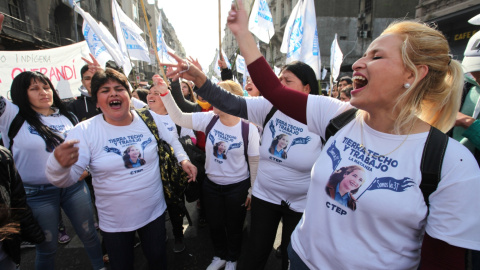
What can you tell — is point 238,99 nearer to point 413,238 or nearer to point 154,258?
point 413,238

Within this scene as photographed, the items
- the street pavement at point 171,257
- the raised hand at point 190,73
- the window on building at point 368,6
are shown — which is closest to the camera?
the raised hand at point 190,73

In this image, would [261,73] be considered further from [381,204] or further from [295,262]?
[295,262]

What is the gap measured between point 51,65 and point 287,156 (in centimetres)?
453

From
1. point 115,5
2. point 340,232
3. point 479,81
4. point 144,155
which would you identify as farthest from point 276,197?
point 115,5

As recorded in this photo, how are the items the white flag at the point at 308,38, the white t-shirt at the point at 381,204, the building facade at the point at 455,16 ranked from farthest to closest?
the building facade at the point at 455,16
the white flag at the point at 308,38
the white t-shirt at the point at 381,204

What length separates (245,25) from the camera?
1319 mm

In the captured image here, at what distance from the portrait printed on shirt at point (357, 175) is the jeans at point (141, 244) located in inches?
62.0

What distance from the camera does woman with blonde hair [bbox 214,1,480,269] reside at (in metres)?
0.89

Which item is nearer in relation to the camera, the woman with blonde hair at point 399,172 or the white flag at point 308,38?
the woman with blonde hair at point 399,172

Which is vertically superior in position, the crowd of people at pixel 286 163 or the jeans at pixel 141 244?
the crowd of people at pixel 286 163

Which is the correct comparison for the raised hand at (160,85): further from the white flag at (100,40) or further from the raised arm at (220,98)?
the white flag at (100,40)

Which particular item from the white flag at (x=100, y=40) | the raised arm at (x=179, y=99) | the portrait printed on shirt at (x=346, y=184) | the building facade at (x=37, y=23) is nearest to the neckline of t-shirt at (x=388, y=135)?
the portrait printed on shirt at (x=346, y=184)

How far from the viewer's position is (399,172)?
99cm

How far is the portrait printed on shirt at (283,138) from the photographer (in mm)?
1920
